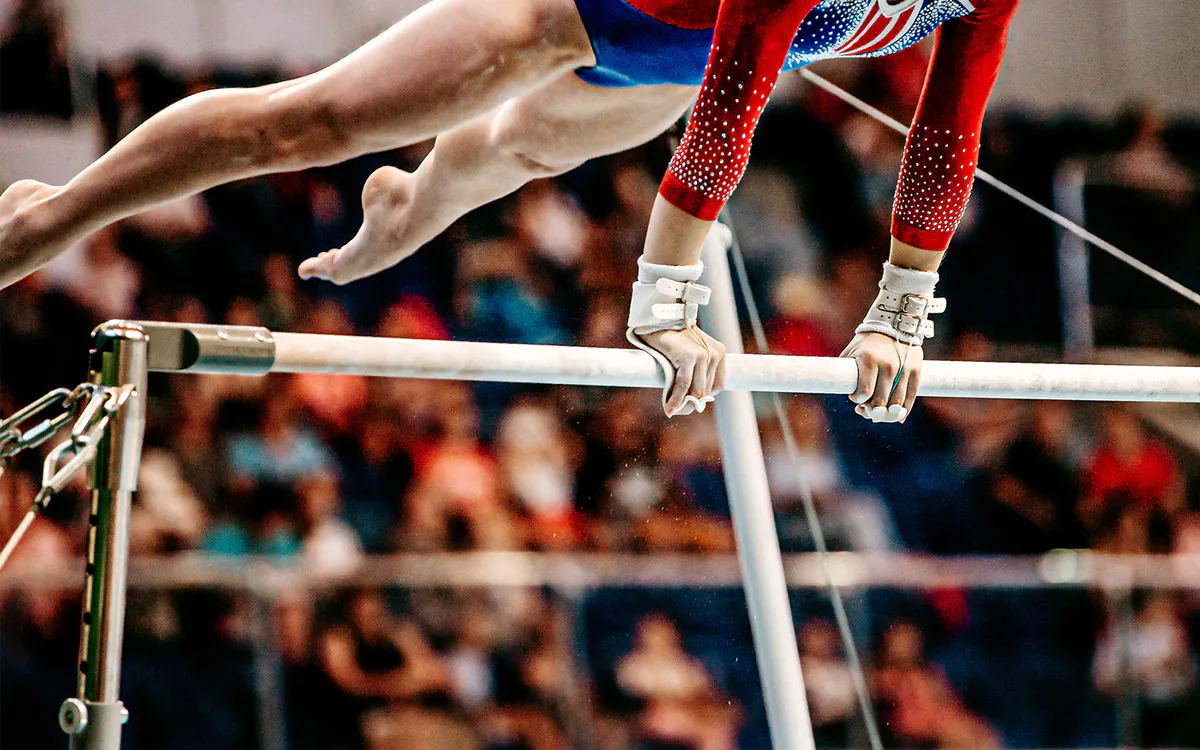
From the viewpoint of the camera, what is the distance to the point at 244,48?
192 inches

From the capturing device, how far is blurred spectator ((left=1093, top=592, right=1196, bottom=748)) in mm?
4062

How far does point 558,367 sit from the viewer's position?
1.60m

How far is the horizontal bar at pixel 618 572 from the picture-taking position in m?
3.09

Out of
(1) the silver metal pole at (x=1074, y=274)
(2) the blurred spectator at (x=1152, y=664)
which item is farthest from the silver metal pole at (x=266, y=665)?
(1) the silver metal pole at (x=1074, y=274)

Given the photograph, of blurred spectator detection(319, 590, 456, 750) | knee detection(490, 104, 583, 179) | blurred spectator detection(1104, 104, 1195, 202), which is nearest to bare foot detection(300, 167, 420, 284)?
knee detection(490, 104, 583, 179)

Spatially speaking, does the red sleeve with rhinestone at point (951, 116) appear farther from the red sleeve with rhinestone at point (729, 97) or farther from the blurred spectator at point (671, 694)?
the blurred spectator at point (671, 694)

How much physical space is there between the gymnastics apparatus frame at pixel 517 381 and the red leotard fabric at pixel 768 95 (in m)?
0.21

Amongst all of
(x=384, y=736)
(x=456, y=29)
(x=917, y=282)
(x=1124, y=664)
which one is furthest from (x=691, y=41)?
(x=1124, y=664)

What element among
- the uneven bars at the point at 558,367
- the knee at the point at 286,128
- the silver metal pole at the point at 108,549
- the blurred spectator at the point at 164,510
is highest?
the blurred spectator at the point at 164,510

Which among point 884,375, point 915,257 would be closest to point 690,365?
point 884,375

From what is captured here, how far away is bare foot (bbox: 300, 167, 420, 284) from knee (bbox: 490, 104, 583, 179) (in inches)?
7.7

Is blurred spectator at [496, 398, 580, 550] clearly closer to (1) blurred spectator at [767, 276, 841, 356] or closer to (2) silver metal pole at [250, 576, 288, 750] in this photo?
(1) blurred spectator at [767, 276, 841, 356]

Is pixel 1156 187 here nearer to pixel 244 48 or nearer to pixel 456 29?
pixel 244 48

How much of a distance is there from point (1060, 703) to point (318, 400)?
254 centimetres
